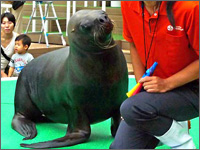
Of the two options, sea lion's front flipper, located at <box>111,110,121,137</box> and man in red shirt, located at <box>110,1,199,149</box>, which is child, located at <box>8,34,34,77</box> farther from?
man in red shirt, located at <box>110,1,199,149</box>

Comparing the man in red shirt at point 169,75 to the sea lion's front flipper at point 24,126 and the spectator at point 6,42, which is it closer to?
the sea lion's front flipper at point 24,126

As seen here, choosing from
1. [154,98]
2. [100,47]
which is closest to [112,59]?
[100,47]

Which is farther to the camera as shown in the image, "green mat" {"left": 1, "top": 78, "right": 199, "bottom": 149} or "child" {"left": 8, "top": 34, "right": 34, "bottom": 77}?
→ "child" {"left": 8, "top": 34, "right": 34, "bottom": 77}

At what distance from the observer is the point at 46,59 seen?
3816 millimetres

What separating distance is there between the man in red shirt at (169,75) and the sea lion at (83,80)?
14.8 inches

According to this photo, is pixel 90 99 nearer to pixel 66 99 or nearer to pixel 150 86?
pixel 66 99

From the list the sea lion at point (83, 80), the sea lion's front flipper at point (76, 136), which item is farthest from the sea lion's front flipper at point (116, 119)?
the sea lion's front flipper at point (76, 136)

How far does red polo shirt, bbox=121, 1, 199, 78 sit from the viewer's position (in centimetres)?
255

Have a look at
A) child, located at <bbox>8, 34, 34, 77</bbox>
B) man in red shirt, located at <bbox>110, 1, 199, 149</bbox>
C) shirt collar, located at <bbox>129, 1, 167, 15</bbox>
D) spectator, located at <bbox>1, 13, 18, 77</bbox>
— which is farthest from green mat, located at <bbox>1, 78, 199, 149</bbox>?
spectator, located at <bbox>1, 13, 18, 77</bbox>

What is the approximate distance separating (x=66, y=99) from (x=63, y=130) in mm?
513

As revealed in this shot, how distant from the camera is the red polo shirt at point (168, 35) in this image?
2.55 meters

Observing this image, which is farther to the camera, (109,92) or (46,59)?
(46,59)

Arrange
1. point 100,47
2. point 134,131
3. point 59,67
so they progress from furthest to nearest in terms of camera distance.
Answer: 1. point 59,67
2. point 100,47
3. point 134,131

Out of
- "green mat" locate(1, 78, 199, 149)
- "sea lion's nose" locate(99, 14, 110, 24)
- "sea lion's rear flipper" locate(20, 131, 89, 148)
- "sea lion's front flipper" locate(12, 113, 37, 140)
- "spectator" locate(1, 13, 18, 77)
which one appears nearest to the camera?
"sea lion's nose" locate(99, 14, 110, 24)
